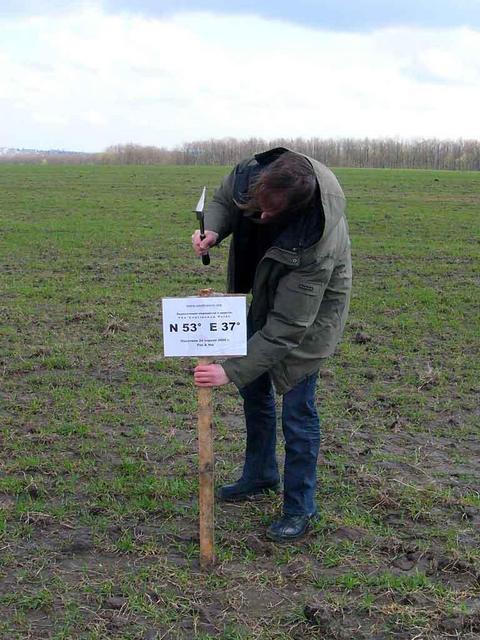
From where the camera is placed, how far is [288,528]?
3975mm

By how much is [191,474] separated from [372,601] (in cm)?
160

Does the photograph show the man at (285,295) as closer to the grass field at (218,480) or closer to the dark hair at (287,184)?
the dark hair at (287,184)

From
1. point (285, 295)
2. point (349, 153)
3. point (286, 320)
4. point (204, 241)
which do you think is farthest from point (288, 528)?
point (349, 153)

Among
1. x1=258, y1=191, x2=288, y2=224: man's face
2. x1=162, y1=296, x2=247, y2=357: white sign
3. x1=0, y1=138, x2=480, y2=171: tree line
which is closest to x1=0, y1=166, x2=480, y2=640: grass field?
x1=162, y1=296, x2=247, y2=357: white sign

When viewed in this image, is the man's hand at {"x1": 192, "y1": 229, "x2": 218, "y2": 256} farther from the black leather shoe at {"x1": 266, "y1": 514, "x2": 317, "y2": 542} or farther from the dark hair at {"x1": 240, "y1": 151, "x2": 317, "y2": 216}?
the black leather shoe at {"x1": 266, "y1": 514, "x2": 317, "y2": 542}

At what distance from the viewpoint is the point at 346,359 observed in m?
7.08

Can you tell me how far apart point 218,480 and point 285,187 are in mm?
2079

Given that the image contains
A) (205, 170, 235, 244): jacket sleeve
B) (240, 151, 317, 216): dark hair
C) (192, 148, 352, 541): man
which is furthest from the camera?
(205, 170, 235, 244): jacket sleeve

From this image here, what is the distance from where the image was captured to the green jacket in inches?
138

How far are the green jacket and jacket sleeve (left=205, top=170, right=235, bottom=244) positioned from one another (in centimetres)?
15

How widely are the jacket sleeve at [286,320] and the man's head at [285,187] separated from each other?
11.7 inches

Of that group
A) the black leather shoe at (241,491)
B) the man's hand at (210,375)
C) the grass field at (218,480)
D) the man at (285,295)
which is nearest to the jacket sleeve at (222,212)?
the man at (285,295)

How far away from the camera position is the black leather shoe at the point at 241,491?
4.45 metres

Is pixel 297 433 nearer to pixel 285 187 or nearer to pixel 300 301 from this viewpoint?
pixel 300 301
